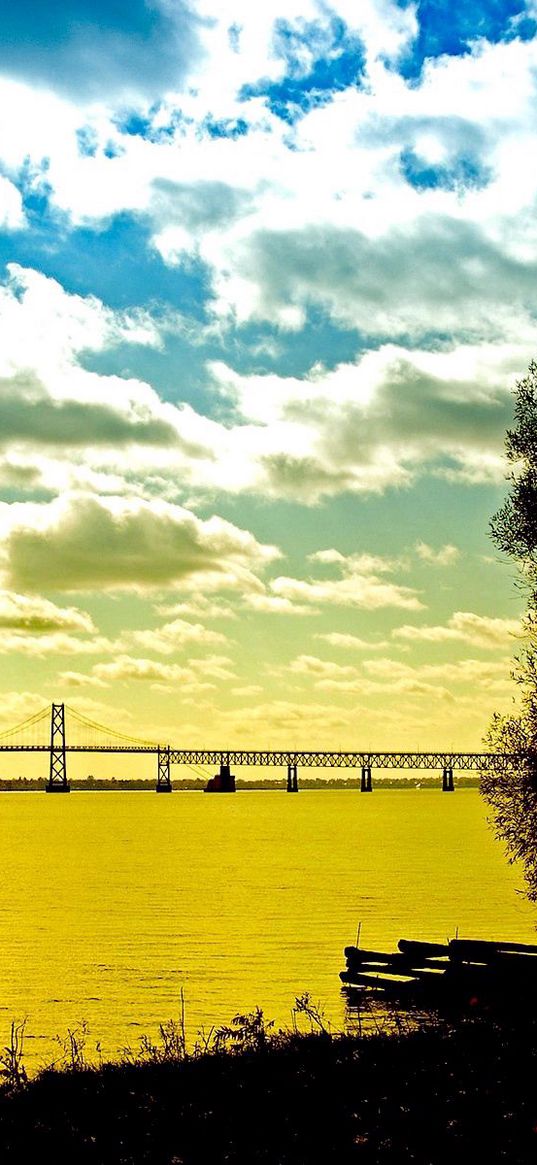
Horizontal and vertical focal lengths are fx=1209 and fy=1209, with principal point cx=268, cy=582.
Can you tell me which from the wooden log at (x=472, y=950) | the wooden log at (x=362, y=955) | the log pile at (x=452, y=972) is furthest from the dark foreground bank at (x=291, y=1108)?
the wooden log at (x=362, y=955)

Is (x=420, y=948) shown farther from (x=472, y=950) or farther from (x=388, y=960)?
(x=472, y=950)

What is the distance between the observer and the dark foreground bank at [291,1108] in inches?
572

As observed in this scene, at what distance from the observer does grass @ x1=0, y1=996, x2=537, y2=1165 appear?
14.5 meters

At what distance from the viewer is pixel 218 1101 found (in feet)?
54.4

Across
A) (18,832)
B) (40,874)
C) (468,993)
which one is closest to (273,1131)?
(468,993)

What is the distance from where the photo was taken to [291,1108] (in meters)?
16.3

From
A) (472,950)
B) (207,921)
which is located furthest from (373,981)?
(207,921)

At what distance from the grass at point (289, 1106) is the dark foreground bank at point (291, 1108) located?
3cm

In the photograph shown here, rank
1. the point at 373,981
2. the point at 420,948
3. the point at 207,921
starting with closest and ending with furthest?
the point at 420,948 → the point at 373,981 → the point at 207,921

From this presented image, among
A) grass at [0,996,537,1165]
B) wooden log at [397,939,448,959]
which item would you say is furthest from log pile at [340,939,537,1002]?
grass at [0,996,537,1165]

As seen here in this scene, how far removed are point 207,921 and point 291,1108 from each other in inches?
1408

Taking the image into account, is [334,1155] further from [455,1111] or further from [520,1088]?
[520,1088]

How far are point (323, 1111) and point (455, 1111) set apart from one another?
1.74 metres

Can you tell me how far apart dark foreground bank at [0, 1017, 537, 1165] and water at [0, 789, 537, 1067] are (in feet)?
25.2
